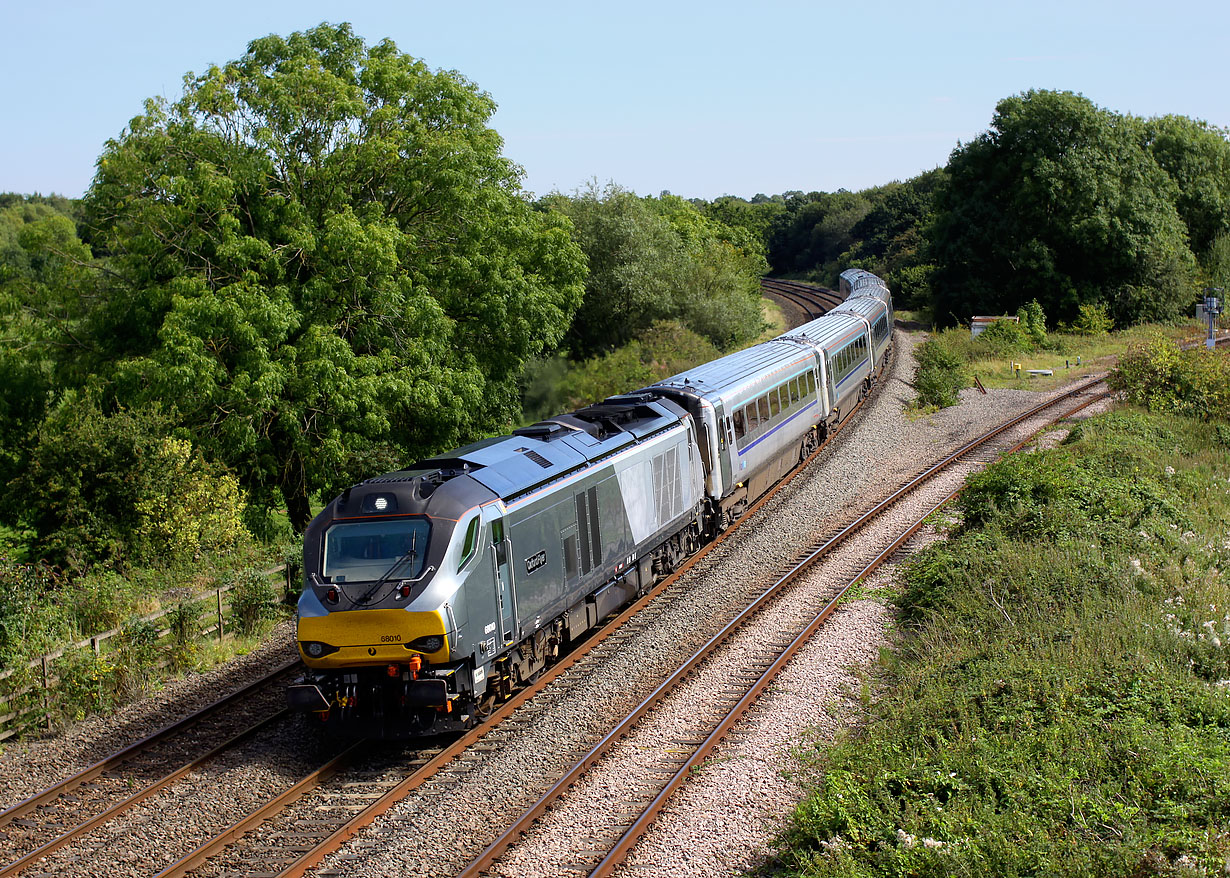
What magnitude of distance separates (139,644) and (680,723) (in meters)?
7.58

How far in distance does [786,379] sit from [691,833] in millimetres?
15763

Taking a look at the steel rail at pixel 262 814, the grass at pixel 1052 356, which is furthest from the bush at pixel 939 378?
the steel rail at pixel 262 814

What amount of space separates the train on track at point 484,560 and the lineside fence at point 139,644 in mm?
3719

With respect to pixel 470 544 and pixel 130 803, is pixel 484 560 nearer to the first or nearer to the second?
pixel 470 544

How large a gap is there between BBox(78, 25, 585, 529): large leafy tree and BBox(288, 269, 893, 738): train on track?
7.53 m

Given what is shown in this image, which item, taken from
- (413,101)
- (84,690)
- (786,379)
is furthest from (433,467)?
(413,101)

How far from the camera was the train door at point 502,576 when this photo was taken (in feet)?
36.7

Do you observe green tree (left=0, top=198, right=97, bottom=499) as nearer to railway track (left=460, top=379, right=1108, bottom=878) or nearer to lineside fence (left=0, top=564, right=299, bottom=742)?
lineside fence (left=0, top=564, right=299, bottom=742)

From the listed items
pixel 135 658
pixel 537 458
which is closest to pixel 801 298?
pixel 537 458

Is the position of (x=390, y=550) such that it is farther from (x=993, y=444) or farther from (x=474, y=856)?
(x=993, y=444)

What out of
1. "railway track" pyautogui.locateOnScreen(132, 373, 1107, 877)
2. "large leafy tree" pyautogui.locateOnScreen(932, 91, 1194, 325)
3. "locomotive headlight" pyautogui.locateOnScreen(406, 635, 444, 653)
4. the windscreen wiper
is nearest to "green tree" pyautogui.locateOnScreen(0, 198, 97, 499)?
the windscreen wiper

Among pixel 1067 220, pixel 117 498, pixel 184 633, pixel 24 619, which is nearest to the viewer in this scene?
pixel 24 619

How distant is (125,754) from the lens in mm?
11156

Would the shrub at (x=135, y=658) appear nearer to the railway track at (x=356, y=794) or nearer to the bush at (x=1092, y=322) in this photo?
the railway track at (x=356, y=794)
